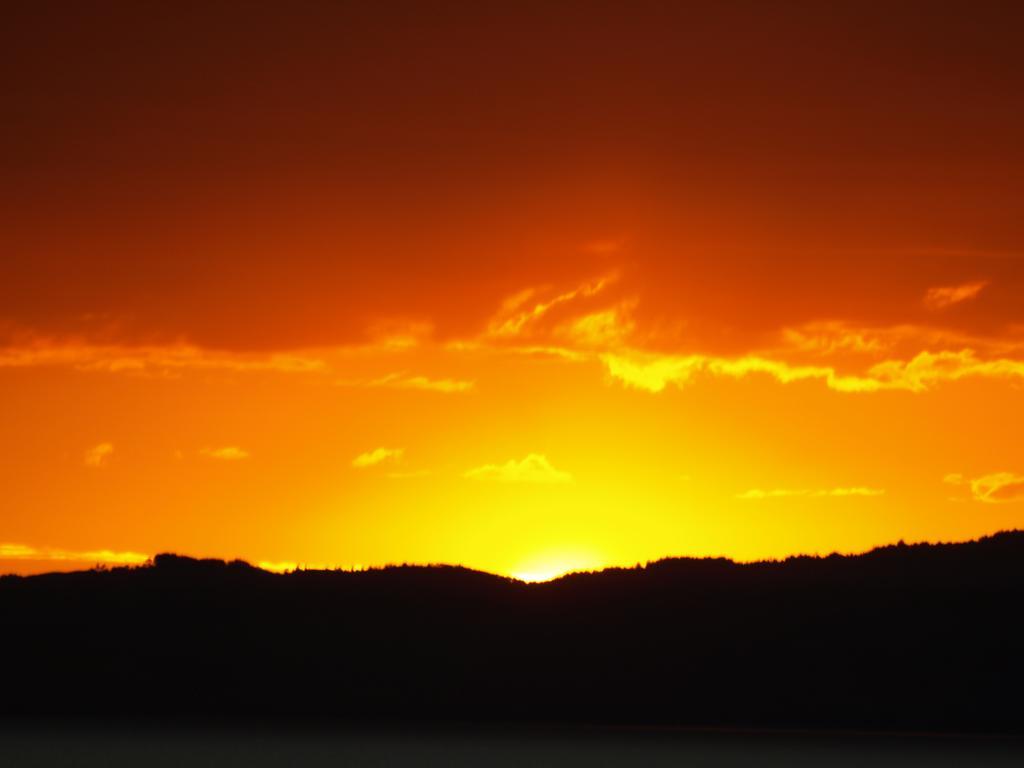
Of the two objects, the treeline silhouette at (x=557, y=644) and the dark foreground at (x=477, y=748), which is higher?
the treeline silhouette at (x=557, y=644)

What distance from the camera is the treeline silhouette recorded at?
133ft

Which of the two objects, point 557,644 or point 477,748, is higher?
point 557,644

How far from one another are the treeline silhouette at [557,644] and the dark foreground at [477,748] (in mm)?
5014

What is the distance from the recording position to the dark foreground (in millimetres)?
26891

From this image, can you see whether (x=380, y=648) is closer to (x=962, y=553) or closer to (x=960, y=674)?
(x=960, y=674)

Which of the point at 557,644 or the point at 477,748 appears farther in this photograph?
the point at 557,644

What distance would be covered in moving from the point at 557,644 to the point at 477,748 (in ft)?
49.3

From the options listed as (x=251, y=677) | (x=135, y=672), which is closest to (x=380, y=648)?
(x=251, y=677)

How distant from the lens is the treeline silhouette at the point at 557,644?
4062 cm

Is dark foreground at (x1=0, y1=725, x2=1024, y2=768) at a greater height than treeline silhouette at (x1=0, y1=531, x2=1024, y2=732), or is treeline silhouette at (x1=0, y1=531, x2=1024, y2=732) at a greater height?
treeline silhouette at (x1=0, y1=531, x2=1024, y2=732)

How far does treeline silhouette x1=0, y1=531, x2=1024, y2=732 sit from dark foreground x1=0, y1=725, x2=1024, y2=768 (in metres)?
5.01

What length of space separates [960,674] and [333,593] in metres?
21.2

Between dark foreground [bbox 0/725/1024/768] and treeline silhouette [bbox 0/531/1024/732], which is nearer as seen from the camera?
dark foreground [bbox 0/725/1024/768]

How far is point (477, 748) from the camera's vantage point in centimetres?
2988
